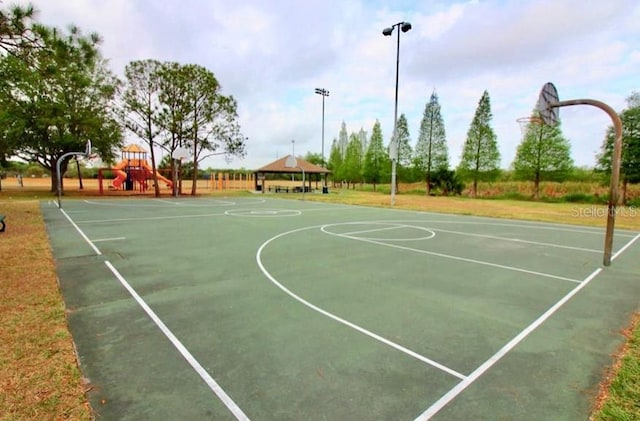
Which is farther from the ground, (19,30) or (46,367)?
(19,30)

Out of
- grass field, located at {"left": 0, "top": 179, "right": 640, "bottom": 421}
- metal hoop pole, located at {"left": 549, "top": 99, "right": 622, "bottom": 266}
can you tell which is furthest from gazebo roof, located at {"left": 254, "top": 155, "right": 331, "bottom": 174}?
grass field, located at {"left": 0, "top": 179, "right": 640, "bottom": 421}

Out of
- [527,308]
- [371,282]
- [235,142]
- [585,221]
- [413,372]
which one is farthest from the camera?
[235,142]

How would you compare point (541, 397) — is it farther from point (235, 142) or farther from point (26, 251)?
point (235, 142)

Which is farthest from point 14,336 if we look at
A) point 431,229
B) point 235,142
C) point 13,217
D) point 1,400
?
point 235,142

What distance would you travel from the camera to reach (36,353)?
9.91ft

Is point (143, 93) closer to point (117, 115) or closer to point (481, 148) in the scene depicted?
point (117, 115)

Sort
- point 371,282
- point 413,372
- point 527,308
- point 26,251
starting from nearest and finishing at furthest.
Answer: point 413,372 < point 527,308 < point 371,282 < point 26,251

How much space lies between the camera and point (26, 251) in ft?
23.1

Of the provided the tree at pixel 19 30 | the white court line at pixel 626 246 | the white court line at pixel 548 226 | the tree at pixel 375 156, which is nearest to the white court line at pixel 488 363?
the white court line at pixel 626 246

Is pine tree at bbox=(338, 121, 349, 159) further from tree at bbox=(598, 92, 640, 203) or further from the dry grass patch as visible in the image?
the dry grass patch

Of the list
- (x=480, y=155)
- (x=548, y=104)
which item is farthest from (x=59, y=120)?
(x=480, y=155)

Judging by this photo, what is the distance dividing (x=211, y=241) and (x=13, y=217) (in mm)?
9409

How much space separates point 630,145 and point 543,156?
17.8 feet

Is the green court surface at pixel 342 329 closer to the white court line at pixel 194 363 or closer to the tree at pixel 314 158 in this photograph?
the white court line at pixel 194 363
